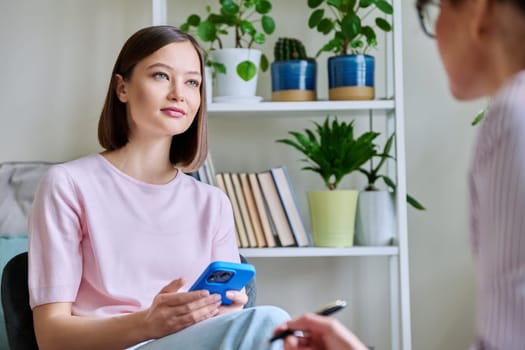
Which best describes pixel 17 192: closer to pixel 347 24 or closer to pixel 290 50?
pixel 290 50

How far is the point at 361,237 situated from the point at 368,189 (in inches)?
5.5

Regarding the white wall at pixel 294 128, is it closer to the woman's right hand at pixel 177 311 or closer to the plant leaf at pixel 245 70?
the plant leaf at pixel 245 70

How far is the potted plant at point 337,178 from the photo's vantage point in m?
2.15

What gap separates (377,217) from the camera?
7.13 feet

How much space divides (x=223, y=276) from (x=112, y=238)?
0.32m

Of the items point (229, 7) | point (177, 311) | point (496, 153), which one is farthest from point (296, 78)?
point (496, 153)

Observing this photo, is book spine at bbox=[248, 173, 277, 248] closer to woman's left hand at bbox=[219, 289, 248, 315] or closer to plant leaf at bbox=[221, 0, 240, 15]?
plant leaf at bbox=[221, 0, 240, 15]

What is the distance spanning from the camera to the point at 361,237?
2.21 metres

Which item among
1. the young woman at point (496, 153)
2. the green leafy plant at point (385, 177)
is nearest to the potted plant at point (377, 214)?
the green leafy plant at point (385, 177)

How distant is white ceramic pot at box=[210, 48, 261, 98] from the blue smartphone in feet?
2.88

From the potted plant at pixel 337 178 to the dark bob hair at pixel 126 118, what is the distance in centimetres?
48

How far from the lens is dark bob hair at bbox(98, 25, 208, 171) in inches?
65.9

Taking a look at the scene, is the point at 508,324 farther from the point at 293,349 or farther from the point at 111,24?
the point at 111,24

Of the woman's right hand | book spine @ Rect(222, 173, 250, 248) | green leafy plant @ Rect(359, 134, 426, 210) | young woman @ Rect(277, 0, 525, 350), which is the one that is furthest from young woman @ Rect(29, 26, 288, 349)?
young woman @ Rect(277, 0, 525, 350)
